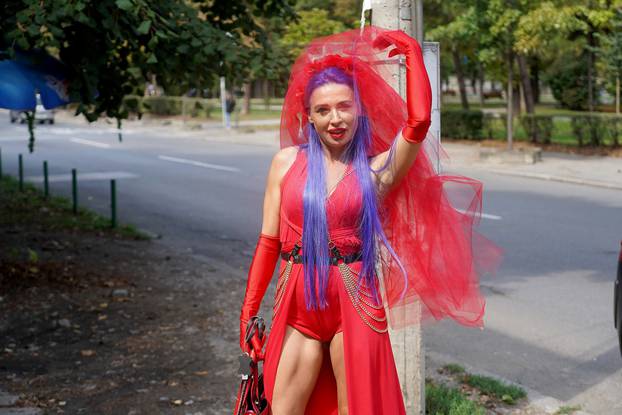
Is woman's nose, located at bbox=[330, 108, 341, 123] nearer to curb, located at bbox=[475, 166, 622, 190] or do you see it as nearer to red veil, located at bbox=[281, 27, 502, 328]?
red veil, located at bbox=[281, 27, 502, 328]

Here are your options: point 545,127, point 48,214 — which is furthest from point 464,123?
point 48,214

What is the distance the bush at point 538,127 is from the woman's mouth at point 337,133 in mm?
21016

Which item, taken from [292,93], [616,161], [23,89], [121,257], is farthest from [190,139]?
[292,93]

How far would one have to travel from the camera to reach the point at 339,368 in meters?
3.45

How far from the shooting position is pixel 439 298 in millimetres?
3676

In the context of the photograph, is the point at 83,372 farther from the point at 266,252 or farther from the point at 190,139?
the point at 190,139

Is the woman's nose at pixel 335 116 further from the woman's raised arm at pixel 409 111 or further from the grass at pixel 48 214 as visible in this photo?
the grass at pixel 48 214

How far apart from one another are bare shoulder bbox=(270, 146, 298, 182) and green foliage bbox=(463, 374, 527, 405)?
2.46m

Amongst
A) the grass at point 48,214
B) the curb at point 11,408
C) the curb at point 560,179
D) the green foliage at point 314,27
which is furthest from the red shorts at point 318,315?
the green foliage at point 314,27

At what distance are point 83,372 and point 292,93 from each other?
319 cm

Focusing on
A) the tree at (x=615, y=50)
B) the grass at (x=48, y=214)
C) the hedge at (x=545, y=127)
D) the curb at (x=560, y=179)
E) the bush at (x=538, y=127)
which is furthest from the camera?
the bush at (x=538, y=127)

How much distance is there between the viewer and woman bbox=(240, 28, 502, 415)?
134 inches

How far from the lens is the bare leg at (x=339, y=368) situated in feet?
11.3

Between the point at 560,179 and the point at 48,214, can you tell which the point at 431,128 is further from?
the point at 560,179
